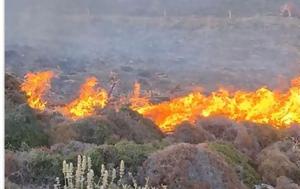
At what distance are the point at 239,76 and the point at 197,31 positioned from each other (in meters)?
5.74

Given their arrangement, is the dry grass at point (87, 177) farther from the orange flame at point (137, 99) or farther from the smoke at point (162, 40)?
the smoke at point (162, 40)

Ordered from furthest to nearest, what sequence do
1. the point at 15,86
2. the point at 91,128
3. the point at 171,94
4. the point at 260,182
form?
the point at 171,94 → the point at 15,86 → the point at 91,128 → the point at 260,182

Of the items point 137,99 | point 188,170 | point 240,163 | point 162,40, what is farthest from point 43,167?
point 162,40

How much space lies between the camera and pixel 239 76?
837 inches

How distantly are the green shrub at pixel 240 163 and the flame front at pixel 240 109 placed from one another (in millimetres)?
3774

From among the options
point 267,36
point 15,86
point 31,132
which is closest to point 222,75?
point 267,36

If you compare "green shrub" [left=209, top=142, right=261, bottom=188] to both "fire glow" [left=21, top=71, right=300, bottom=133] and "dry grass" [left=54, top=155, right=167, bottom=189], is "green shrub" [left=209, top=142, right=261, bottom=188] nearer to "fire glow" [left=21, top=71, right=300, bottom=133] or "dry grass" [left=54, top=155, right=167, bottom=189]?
"dry grass" [left=54, top=155, right=167, bottom=189]

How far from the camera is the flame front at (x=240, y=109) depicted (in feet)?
38.8

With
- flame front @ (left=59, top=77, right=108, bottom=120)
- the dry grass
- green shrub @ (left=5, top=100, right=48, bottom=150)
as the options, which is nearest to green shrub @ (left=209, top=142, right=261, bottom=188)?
the dry grass

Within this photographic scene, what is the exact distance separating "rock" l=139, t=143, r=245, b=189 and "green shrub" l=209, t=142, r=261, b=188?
3.38ft

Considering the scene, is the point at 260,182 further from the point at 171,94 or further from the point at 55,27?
the point at 55,27

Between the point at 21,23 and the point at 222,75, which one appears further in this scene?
the point at 21,23

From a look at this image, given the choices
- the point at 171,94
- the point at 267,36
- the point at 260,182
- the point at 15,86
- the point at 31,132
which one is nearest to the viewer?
the point at 260,182

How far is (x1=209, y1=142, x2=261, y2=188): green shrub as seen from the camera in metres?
6.69
